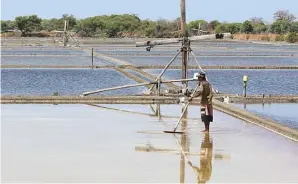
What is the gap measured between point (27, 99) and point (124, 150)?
316 inches

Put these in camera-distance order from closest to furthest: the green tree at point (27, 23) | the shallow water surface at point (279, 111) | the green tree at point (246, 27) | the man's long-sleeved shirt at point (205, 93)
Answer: the man's long-sleeved shirt at point (205, 93) < the shallow water surface at point (279, 111) < the green tree at point (27, 23) < the green tree at point (246, 27)

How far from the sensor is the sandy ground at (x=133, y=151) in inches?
328

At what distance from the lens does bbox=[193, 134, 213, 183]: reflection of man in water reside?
8.30 m

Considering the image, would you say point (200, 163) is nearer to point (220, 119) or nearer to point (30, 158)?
point (30, 158)

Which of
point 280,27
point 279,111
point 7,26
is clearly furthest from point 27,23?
point 279,111

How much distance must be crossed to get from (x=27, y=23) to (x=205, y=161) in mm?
116480

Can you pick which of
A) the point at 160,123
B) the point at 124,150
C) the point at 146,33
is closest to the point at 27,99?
the point at 160,123

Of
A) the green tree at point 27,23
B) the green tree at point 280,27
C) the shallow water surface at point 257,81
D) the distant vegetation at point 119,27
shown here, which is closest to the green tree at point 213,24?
the distant vegetation at point 119,27

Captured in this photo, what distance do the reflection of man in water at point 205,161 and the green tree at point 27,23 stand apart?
110396 mm

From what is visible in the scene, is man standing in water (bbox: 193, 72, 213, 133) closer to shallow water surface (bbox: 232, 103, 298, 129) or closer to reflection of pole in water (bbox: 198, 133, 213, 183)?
reflection of pole in water (bbox: 198, 133, 213, 183)

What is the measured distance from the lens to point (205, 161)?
30.6 feet

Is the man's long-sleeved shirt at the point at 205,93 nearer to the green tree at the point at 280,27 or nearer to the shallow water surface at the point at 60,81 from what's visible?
the shallow water surface at the point at 60,81

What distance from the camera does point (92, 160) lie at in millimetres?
9281

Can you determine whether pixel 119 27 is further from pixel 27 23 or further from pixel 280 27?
pixel 280 27
